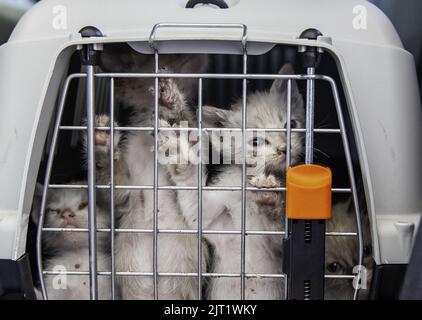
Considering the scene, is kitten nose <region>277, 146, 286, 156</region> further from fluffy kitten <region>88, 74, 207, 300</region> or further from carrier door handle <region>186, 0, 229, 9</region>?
carrier door handle <region>186, 0, 229, 9</region>

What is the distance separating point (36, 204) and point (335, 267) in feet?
2.16

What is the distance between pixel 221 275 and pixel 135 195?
30 cm

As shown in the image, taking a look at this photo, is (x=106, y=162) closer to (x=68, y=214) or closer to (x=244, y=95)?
(x=68, y=214)

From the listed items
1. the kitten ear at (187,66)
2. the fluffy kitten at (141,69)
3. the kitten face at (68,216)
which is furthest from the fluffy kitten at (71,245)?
the kitten ear at (187,66)

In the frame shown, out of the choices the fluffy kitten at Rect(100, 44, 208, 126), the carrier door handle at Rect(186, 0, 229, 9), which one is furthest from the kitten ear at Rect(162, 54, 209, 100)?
the carrier door handle at Rect(186, 0, 229, 9)

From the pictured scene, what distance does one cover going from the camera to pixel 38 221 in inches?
37.9

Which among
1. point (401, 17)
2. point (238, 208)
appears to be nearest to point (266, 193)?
point (238, 208)

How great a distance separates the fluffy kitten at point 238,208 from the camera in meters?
1.06

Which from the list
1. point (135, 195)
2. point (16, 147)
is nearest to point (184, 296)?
point (135, 195)

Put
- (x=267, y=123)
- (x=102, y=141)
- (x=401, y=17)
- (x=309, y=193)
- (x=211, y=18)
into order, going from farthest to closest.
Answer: (x=401, y=17), (x=267, y=123), (x=102, y=141), (x=211, y=18), (x=309, y=193)

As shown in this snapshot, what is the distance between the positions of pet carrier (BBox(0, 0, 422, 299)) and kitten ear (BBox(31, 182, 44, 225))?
0.03 m

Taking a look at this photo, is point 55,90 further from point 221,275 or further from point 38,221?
point 221,275

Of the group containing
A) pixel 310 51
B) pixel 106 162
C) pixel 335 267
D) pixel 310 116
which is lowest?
pixel 335 267

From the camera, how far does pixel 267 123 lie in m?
1.16
